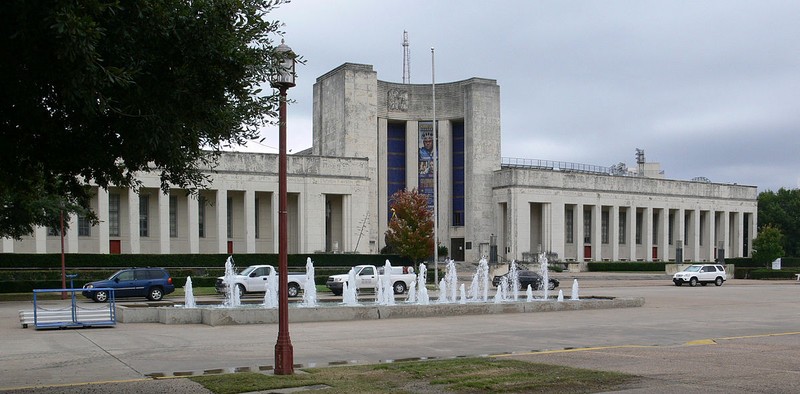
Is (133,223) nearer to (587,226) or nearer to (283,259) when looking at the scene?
(587,226)

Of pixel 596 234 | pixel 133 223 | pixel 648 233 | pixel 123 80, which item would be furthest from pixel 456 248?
pixel 123 80

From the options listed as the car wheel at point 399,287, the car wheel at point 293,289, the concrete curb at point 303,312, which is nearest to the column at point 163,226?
the car wheel at point 293,289

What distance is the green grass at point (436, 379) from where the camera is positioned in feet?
36.5

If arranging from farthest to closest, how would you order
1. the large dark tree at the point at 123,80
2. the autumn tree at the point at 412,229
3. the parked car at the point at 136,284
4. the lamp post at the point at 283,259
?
the autumn tree at the point at 412,229 → the parked car at the point at 136,284 → the lamp post at the point at 283,259 → the large dark tree at the point at 123,80

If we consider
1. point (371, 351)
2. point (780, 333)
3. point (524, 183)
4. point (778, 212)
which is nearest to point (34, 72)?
point (371, 351)

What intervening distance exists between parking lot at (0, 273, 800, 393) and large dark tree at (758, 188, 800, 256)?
8557cm

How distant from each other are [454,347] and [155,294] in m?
21.4

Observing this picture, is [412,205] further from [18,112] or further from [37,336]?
[18,112]

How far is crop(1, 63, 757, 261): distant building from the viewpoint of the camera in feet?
214

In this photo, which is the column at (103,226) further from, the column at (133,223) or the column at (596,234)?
the column at (596,234)

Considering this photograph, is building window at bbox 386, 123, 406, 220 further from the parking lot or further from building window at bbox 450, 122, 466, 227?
the parking lot

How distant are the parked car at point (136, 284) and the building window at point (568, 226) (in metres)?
55.6

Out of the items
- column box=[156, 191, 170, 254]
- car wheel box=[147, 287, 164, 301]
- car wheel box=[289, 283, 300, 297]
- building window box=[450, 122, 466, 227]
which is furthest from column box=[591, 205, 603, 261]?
car wheel box=[147, 287, 164, 301]

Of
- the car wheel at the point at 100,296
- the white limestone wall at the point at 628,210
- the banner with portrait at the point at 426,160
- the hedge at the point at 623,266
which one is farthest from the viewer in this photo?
the banner with portrait at the point at 426,160
